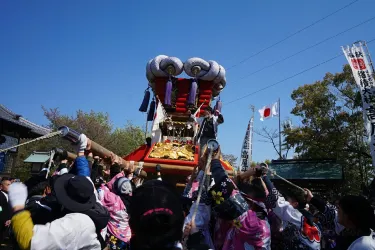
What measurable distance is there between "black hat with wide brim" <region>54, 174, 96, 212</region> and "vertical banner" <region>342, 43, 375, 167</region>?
919 centimetres

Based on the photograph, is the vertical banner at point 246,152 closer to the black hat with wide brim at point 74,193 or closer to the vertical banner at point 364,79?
the vertical banner at point 364,79

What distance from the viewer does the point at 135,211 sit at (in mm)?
1557

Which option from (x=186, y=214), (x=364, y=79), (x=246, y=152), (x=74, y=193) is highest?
(x=364, y=79)

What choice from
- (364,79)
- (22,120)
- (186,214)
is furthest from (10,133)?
(364,79)

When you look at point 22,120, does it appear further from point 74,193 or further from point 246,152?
point 74,193

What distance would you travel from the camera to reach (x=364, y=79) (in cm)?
959

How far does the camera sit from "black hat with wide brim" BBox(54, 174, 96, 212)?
1892 mm

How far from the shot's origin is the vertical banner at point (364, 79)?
357 inches

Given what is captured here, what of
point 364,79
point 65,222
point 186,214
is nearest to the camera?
point 65,222

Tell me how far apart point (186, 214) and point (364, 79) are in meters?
9.31

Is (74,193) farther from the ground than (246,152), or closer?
closer

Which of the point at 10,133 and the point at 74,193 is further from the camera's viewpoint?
the point at 10,133

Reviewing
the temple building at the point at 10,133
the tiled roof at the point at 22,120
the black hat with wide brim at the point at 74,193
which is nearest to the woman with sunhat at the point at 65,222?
the black hat with wide brim at the point at 74,193

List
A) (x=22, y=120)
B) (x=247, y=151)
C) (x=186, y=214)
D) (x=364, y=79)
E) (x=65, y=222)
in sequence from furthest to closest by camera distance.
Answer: (x=247, y=151) < (x=22, y=120) < (x=364, y=79) < (x=186, y=214) < (x=65, y=222)
